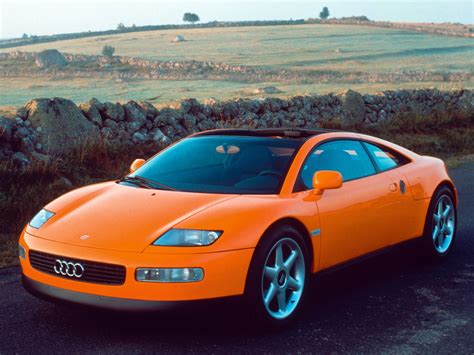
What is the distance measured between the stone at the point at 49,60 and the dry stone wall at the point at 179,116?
32422 millimetres

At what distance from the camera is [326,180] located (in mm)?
6035

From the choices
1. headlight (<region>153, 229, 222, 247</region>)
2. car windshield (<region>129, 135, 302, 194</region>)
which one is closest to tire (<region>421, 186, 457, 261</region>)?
car windshield (<region>129, 135, 302, 194</region>)

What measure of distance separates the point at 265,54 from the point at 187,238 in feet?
182

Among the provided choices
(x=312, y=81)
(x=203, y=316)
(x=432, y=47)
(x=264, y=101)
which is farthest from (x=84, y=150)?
(x=432, y=47)

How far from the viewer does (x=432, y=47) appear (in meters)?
66.0

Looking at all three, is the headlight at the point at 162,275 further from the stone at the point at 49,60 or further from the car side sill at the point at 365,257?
the stone at the point at 49,60

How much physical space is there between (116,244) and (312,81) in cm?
3736

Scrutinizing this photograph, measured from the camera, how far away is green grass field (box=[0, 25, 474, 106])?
119ft

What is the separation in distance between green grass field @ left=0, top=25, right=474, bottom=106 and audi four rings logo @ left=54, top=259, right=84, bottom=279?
81.6 ft

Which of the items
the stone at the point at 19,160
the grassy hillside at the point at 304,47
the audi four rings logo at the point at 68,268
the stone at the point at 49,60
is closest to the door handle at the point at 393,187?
the audi four rings logo at the point at 68,268

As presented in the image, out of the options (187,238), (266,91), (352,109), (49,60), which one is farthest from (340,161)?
(49,60)

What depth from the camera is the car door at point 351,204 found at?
6.21 metres

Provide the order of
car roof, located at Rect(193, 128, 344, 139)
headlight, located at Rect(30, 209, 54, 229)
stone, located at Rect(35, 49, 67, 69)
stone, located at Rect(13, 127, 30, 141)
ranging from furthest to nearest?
stone, located at Rect(35, 49, 67, 69) < stone, located at Rect(13, 127, 30, 141) < car roof, located at Rect(193, 128, 344, 139) < headlight, located at Rect(30, 209, 54, 229)

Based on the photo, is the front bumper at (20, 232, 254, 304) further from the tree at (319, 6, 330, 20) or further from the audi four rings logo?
the tree at (319, 6, 330, 20)
